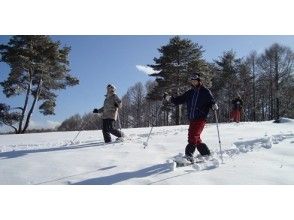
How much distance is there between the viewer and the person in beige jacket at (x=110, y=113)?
11.6m

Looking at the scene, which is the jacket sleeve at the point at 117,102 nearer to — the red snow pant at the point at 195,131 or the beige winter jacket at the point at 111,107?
the beige winter jacket at the point at 111,107

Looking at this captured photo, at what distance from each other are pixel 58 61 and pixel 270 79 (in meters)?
25.9

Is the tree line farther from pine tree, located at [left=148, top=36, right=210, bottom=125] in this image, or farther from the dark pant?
the dark pant

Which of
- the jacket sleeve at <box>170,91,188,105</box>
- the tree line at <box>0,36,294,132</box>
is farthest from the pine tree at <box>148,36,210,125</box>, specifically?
the jacket sleeve at <box>170,91,188,105</box>

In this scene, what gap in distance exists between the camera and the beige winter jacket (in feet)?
38.5

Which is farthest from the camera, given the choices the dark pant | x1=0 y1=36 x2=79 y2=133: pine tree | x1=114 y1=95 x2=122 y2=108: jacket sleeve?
x1=0 y1=36 x2=79 y2=133: pine tree

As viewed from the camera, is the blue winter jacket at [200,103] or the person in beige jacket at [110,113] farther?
the person in beige jacket at [110,113]

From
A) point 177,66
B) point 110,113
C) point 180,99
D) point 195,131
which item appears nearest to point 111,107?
point 110,113

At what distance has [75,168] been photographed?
7.70 metres

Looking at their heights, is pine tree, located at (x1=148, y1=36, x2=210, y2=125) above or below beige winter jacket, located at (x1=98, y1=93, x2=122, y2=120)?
above

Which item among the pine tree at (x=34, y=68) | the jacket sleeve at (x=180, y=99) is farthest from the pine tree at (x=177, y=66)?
the jacket sleeve at (x=180, y=99)

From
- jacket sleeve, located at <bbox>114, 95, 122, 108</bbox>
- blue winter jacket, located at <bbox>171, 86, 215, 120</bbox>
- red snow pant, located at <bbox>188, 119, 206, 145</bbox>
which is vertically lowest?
red snow pant, located at <bbox>188, 119, 206, 145</bbox>

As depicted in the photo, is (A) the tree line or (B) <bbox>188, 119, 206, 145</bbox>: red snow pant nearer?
(B) <bbox>188, 119, 206, 145</bbox>: red snow pant

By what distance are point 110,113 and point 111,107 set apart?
7.6 inches
